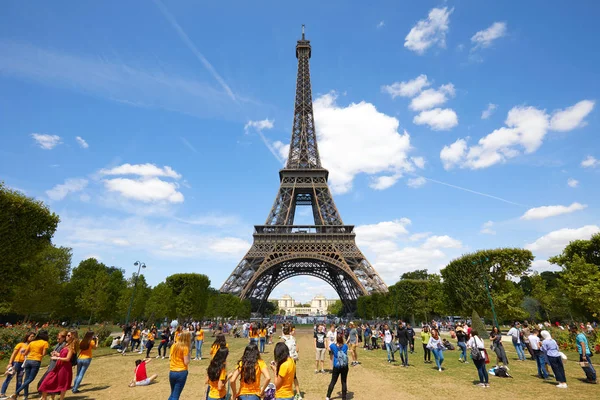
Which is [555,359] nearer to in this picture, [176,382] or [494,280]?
[176,382]

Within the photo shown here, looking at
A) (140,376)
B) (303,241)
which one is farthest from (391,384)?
(303,241)

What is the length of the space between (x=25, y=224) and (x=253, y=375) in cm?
2082

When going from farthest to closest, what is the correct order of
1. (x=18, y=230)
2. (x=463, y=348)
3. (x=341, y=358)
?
(x=18, y=230), (x=463, y=348), (x=341, y=358)

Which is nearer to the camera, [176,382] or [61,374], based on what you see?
[176,382]

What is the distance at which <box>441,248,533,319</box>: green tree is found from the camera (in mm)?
30094

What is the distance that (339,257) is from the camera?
159 feet

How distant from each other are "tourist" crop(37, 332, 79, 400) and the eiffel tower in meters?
37.8

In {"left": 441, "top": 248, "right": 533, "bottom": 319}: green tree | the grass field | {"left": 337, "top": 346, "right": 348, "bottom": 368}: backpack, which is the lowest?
the grass field

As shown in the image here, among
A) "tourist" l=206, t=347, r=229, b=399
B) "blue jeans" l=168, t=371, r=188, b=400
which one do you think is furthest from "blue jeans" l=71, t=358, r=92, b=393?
"tourist" l=206, t=347, r=229, b=399

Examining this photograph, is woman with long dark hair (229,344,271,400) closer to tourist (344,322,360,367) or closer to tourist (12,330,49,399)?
tourist (12,330,49,399)

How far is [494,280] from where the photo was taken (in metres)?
32.0

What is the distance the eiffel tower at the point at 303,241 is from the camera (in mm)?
47219

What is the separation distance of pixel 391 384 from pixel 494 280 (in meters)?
26.9

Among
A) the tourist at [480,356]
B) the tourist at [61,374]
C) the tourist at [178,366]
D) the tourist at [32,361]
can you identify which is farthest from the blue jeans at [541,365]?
the tourist at [32,361]
